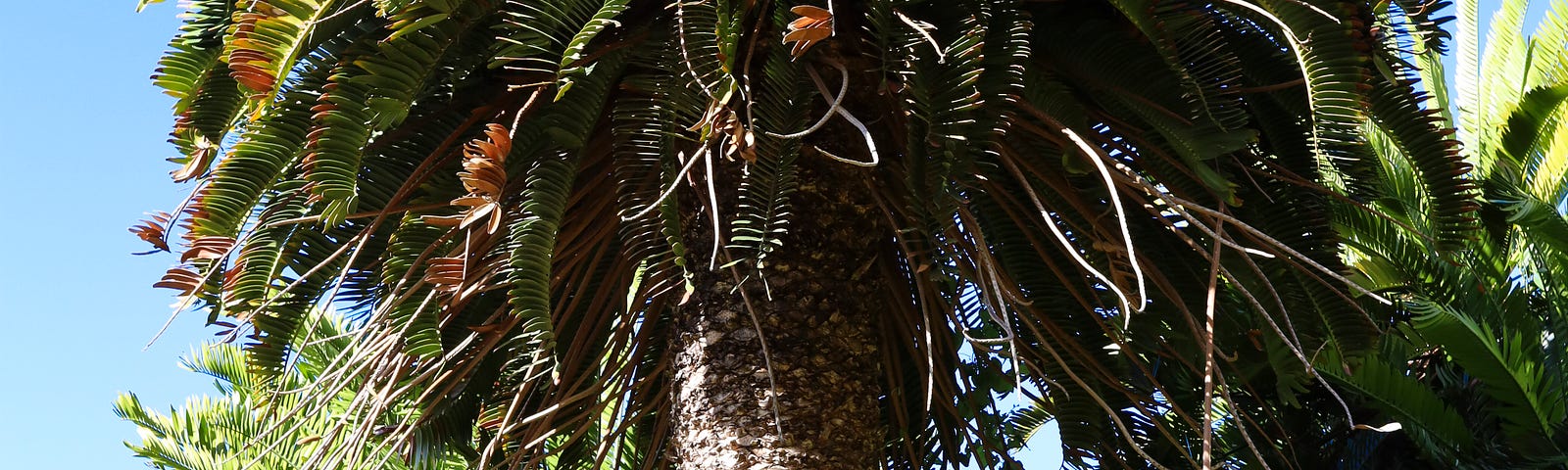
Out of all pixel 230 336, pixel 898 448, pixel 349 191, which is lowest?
pixel 898 448

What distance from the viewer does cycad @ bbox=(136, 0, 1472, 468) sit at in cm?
209

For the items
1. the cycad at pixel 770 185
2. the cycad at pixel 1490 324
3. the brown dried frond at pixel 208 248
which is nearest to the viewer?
the cycad at pixel 770 185

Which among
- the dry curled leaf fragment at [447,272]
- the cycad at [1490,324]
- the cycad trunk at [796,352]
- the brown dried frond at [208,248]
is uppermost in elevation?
the brown dried frond at [208,248]

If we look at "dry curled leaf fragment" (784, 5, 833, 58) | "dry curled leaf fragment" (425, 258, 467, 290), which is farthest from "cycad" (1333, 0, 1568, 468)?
"dry curled leaf fragment" (425, 258, 467, 290)

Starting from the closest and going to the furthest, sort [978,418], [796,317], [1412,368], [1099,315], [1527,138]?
[796,317], [1099,315], [978,418], [1527,138], [1412,368]

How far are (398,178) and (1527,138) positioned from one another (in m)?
4.24

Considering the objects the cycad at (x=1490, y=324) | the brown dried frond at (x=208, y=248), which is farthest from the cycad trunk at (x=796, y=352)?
the cycad at (x=1490, y=324)

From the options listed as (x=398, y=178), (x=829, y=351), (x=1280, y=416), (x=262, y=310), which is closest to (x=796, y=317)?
(x=829, y=351)

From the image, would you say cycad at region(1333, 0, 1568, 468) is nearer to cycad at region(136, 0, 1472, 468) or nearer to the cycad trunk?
cycad at region(136, 0, 1472, 468)

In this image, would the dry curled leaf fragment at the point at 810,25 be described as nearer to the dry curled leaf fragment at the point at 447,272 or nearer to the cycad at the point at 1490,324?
the dry curled leaf fragment at the point at 447,272

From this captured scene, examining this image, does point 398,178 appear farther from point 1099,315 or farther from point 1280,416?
point 1280,416

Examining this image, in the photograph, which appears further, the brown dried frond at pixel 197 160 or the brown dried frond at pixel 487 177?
the brown dried frond at pixel 197 160

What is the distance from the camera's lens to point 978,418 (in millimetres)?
2910

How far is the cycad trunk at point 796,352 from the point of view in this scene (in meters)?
2.31
